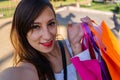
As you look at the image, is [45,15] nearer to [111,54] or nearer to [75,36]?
[75,36]

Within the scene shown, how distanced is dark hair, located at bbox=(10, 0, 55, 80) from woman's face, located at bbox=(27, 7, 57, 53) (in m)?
0.03

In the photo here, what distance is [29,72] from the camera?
1.41m

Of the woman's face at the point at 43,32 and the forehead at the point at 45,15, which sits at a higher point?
the forehead at the point at 45,15

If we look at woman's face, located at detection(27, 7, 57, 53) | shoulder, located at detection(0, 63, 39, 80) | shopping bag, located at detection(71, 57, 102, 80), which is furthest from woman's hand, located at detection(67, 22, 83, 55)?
shoulder, located at detection(0, 63, 39, 80)

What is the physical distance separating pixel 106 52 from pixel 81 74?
21 centimetres

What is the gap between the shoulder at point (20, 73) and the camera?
46.1 inches

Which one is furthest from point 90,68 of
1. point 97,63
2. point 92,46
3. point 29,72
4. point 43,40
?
point 29,72

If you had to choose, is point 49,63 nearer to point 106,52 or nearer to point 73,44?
point 73,44

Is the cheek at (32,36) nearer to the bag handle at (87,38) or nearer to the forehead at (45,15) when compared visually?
the forehead at (45,15)

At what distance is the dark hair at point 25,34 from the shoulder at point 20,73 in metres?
0.10

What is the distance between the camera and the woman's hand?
1847 millimetres

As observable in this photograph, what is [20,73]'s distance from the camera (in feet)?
4.18

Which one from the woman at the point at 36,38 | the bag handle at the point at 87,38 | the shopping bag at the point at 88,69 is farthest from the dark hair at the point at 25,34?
the bag handle at the point at 87,38

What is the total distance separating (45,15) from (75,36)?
1.03 feet
